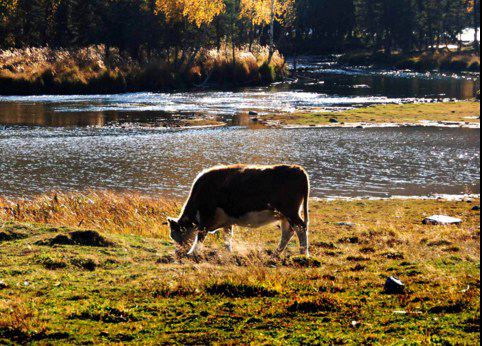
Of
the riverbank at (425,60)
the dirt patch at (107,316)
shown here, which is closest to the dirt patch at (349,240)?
the dirt patch at (107,316)

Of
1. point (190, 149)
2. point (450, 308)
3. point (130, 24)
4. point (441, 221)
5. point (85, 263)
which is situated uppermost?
point (130, 24)

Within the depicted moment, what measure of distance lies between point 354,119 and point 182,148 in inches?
611

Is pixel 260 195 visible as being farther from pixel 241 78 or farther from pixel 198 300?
pixel 241 78

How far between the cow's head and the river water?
1046cm

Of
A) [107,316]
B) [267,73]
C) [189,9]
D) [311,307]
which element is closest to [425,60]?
[267,73]

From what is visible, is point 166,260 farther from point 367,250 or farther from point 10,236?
point 367,250

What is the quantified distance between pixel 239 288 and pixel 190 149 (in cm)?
2537

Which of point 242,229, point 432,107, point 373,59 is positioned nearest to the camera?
point 242,229

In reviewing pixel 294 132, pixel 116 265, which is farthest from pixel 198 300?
pixel 294 132

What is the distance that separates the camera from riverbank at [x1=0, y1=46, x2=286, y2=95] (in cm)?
6397

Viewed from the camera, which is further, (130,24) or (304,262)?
(130,24)

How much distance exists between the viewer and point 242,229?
17.0 metres

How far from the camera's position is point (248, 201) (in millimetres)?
13156

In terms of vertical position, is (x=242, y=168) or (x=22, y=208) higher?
(x=242, y=168)
